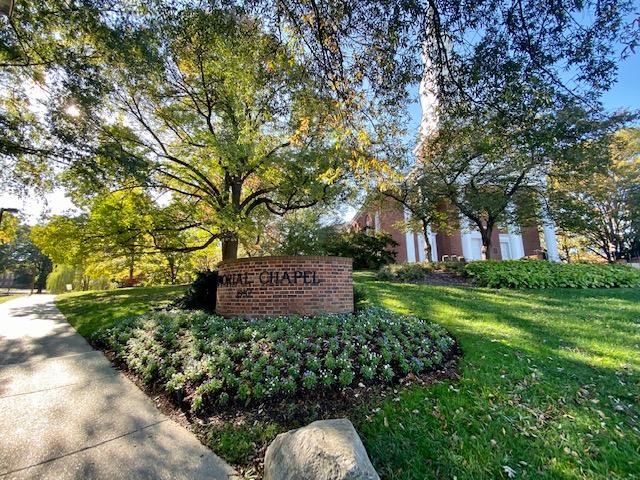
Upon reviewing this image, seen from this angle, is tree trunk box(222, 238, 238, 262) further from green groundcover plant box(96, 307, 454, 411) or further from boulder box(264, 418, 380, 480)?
boulder box(264, 418, 380, 480)

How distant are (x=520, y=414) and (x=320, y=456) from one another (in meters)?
2.12

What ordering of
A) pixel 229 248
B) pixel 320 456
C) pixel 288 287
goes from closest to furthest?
1. pixel 320 456
2. pixel 288 287
3. pixel 229 248

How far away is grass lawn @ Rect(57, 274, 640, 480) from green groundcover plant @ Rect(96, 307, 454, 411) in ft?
1.57

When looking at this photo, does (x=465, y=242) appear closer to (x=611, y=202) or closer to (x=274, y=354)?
(x=611, y=202)

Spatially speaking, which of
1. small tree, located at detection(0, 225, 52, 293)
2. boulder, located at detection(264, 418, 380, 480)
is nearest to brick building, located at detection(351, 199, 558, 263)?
boulder, located at detection(264, 418, 380, 480)

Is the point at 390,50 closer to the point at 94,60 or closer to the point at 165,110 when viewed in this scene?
Answer: the point at 94,60

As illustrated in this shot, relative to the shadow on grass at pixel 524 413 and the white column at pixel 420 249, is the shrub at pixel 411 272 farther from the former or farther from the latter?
the white column at pixel 420 249

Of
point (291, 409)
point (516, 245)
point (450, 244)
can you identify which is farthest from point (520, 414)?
point (516, 245)

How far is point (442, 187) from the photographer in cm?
1539

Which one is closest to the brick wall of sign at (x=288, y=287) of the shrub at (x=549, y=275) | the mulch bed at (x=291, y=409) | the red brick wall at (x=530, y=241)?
the mulch bed at (x=291, y=409)

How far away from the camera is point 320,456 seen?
Answer: 6.84 ft

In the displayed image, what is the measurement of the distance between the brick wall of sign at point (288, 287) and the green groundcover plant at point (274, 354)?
0.54 meters

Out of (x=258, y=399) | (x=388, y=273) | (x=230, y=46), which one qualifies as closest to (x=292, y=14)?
(x=230, y=46)

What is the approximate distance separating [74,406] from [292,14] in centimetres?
537
